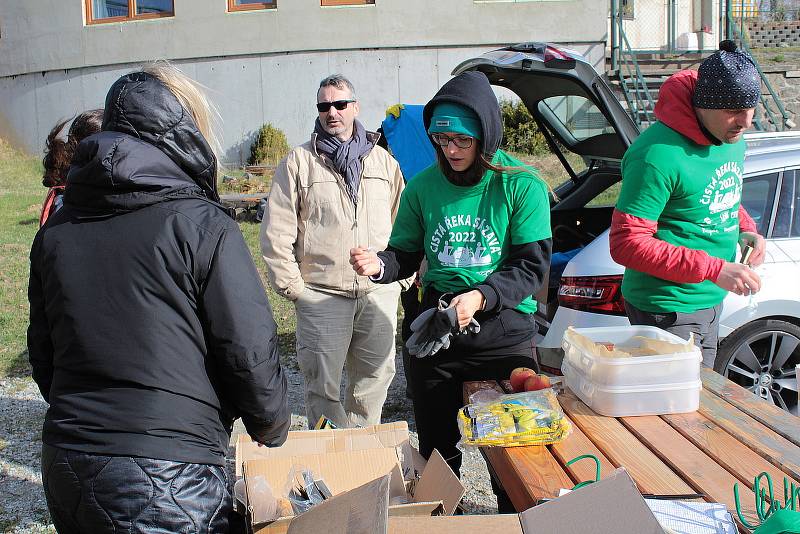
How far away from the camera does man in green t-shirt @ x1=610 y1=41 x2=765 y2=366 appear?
2707mm

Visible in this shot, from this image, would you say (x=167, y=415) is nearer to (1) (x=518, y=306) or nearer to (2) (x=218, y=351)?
(2) (x=218, y=351)

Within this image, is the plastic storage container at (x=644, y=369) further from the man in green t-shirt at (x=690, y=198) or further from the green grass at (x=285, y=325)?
the green grass at (x=285, y=325)

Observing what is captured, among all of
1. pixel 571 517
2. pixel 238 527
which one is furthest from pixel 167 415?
pixel 571 517

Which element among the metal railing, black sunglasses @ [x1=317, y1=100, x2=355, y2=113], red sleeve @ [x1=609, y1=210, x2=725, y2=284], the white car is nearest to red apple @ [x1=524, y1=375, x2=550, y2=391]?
red sleeve @ [x1=609, y1=210, x2=725, y2=284]

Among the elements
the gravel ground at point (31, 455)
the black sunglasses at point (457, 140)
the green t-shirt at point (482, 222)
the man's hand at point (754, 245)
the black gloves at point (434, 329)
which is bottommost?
the gravel ground at point (31, 455)

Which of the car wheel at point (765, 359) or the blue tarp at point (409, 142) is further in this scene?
the blue tarp at point (409, 142)

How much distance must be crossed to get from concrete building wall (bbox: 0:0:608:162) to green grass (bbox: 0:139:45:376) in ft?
7.07

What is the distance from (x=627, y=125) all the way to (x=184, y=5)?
13752mm

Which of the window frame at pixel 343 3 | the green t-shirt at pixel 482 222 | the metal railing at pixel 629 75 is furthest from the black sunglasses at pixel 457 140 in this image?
the window frame at pixel 343 3

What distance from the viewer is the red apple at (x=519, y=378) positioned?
2.55 meters

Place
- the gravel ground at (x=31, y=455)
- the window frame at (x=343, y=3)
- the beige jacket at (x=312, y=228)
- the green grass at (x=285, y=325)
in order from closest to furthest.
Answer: the gravel ground at (x=31, y=455), the beige jacket at (x=312, y=228), the green grass at (x=285, y=325), the window frame at (x=343, y=3)

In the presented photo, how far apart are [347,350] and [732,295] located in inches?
79.8

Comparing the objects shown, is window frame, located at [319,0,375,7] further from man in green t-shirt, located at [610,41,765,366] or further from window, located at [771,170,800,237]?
man in green t-shirt, located at [610,41,765,366]

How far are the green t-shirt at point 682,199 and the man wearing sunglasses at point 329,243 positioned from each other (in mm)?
1526
